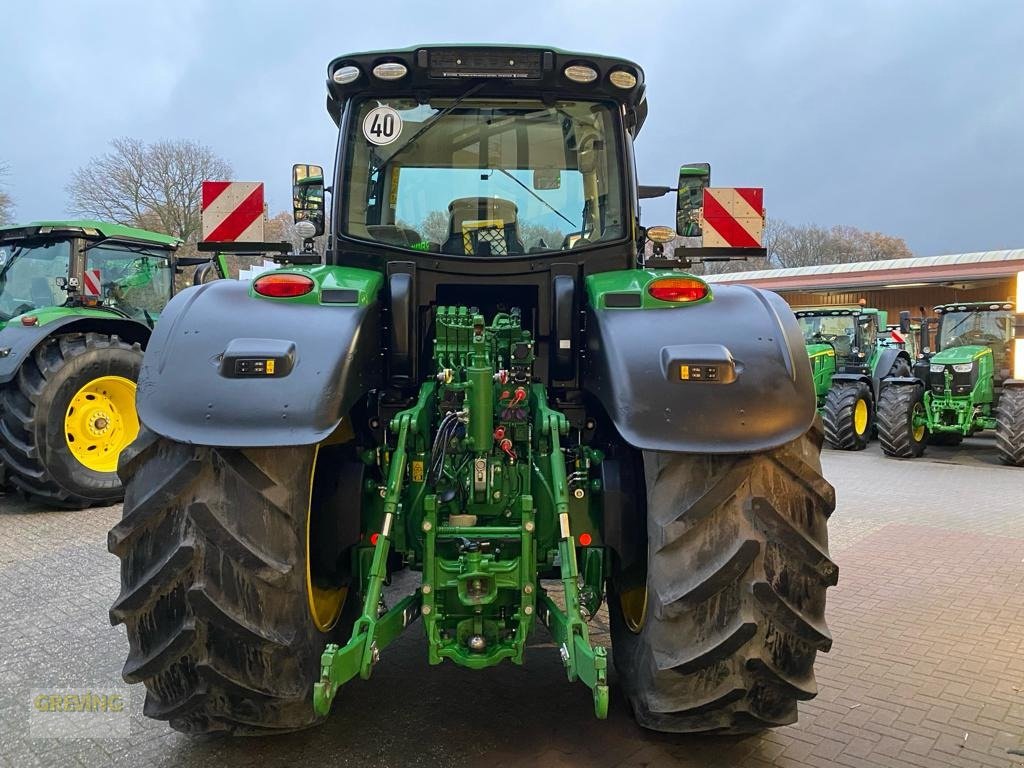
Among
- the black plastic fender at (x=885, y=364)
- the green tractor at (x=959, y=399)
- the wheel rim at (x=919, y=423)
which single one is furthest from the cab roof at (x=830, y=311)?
the wheel rim at (x=919, y=423)

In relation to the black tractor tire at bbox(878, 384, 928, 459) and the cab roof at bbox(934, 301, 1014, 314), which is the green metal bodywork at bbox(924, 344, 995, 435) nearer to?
the black tractor tire at bbox(878, 384, 928, 459)

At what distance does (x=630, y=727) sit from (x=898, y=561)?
3.44 meters

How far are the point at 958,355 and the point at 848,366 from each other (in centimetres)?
187

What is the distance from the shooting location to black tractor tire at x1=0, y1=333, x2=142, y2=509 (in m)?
6.43

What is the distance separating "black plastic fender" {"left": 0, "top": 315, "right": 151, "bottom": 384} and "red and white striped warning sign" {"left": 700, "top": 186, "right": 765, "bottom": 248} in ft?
19.0

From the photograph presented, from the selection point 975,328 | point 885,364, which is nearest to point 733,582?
point 885,364

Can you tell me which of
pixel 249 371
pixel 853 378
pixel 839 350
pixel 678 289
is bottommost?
pixel 853 378

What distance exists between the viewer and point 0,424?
21.3 ft

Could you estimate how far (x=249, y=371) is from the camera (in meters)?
2.33

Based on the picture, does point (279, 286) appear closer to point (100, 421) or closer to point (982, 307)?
point (100, 421)

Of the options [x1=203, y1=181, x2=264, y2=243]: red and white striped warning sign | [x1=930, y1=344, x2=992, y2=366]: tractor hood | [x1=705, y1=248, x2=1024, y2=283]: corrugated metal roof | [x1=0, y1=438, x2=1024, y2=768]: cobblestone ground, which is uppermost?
[x1=705, y1=248, x2=1024, y2=283]: corrugated metal roof

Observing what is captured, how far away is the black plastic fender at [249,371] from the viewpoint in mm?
2250

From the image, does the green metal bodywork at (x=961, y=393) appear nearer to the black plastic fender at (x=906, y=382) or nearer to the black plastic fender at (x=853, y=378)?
the black plastic fender at (x=906, y=382)

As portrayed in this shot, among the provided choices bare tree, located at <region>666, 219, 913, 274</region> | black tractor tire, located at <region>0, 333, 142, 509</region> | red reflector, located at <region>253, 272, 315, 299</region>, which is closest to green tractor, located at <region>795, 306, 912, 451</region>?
black tractor tire, located at <region>0, 333, 142, 509</region>
